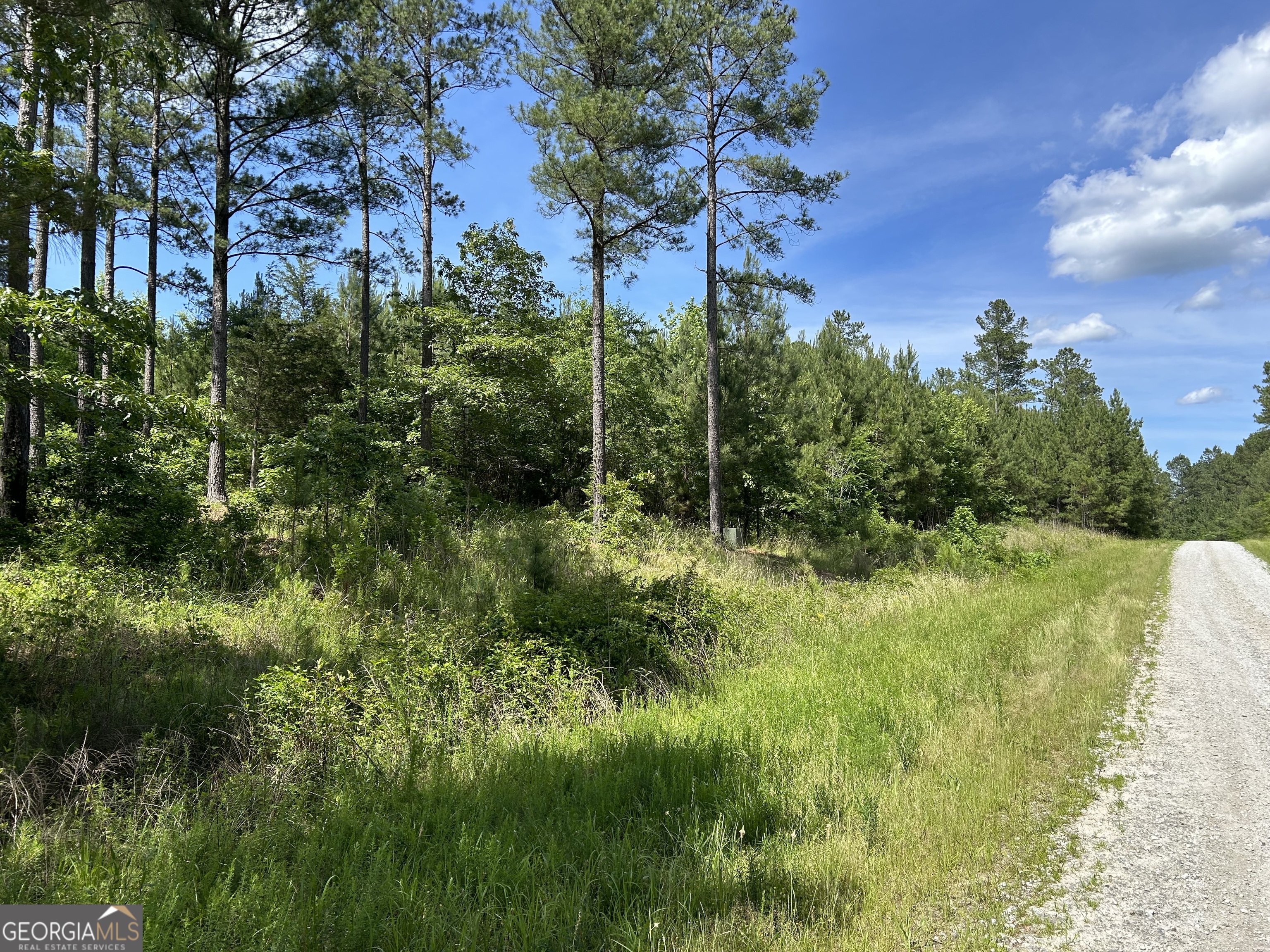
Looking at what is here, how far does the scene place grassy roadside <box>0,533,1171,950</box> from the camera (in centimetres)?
266

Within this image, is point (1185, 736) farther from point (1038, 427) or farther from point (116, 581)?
point (1038, 427)

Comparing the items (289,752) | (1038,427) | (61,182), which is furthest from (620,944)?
(1038,427)

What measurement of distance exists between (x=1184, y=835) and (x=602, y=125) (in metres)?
13.9

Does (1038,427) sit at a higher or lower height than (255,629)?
higher

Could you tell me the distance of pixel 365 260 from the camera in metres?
18.5

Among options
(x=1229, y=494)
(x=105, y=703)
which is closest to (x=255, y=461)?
(x=105, y=703)

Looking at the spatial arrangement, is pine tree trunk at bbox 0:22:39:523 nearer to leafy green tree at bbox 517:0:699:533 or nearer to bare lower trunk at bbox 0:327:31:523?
bare lower trunk at bbox 0:327:31:523

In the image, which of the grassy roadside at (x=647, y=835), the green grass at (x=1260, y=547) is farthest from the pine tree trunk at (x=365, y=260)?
the green grass at (x=1260, y=547)

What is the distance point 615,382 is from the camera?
19.3 metres

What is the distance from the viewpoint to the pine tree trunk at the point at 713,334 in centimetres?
1568

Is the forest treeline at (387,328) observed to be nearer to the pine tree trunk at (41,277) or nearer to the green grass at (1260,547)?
the pine tree trunk at (41,277)

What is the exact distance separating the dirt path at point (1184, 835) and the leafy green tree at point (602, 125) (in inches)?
389

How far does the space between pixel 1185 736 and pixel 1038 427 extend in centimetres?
4667

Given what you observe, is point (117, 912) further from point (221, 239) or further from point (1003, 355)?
point (1003, 355)
